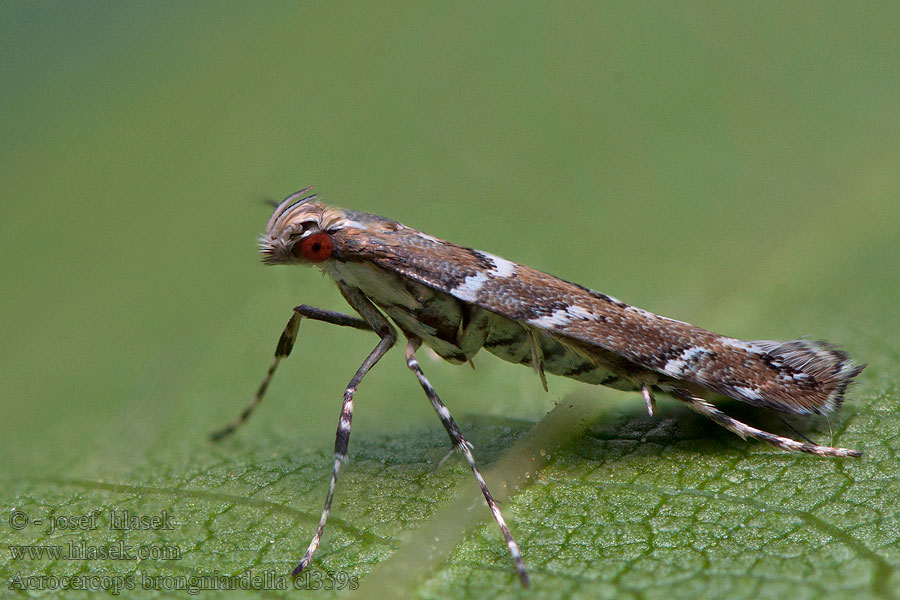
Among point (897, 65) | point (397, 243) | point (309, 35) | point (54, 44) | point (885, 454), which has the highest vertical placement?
point (897, 65)

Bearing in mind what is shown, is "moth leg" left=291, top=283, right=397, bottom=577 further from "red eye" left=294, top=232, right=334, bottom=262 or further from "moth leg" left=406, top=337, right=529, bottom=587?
"red eye" left=294, top=232, right=334, bottom=262

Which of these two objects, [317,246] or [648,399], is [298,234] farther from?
[648,399]

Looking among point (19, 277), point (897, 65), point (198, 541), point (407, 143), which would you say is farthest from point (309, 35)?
point (198, 541)

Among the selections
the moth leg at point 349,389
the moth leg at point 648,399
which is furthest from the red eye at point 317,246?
the moth leg at point 648,399


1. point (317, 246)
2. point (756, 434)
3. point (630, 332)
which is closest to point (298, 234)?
point (317, 246)

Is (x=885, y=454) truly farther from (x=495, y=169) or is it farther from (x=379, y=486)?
(x=495, y=169)

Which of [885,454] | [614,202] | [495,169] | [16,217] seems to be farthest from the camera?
[16,217]
